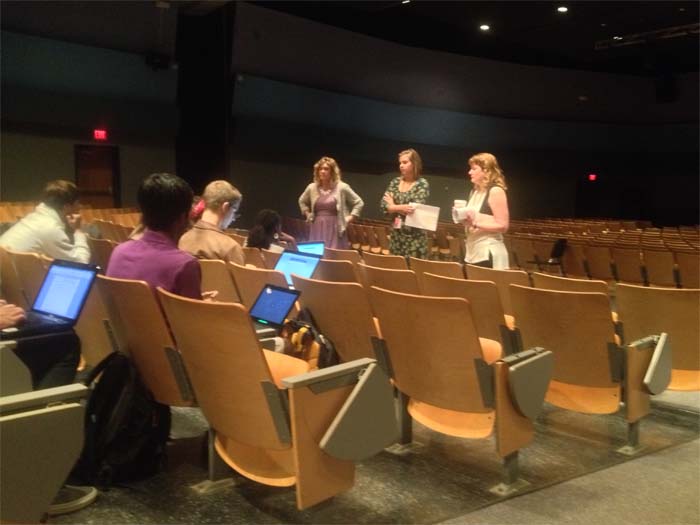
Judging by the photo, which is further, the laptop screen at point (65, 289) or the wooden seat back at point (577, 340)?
the wooden seat back at point (577, 340)

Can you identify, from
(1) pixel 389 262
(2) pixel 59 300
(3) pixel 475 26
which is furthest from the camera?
(3) pixel 475 26

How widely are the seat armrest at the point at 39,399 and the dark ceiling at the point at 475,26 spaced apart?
30.6 feet

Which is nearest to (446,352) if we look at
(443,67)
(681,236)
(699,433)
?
(699,433)

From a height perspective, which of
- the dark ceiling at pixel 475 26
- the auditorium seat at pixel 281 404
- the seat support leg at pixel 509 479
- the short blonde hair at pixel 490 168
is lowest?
the seat support leg at pixel 509 479

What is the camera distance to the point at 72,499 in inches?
89.4

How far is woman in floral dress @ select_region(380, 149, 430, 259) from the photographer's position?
17.1 feet

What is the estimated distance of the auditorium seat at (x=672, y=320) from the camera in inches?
116

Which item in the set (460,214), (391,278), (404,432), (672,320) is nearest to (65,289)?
(404,432)

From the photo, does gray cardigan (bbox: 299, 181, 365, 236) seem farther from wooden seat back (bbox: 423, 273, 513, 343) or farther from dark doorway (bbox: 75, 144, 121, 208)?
dark doorway (bbox: 75, 144, 121, 208)

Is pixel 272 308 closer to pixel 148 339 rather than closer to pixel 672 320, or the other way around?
pixel 148 339

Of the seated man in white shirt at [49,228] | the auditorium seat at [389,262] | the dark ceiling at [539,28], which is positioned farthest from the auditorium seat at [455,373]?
the dark ceiling at [539,28]

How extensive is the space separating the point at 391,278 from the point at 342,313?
843mm

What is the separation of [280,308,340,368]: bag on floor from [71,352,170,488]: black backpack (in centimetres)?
62

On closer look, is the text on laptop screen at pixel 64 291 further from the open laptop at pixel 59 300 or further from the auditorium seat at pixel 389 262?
the auditorium seat at pixel 389 262
